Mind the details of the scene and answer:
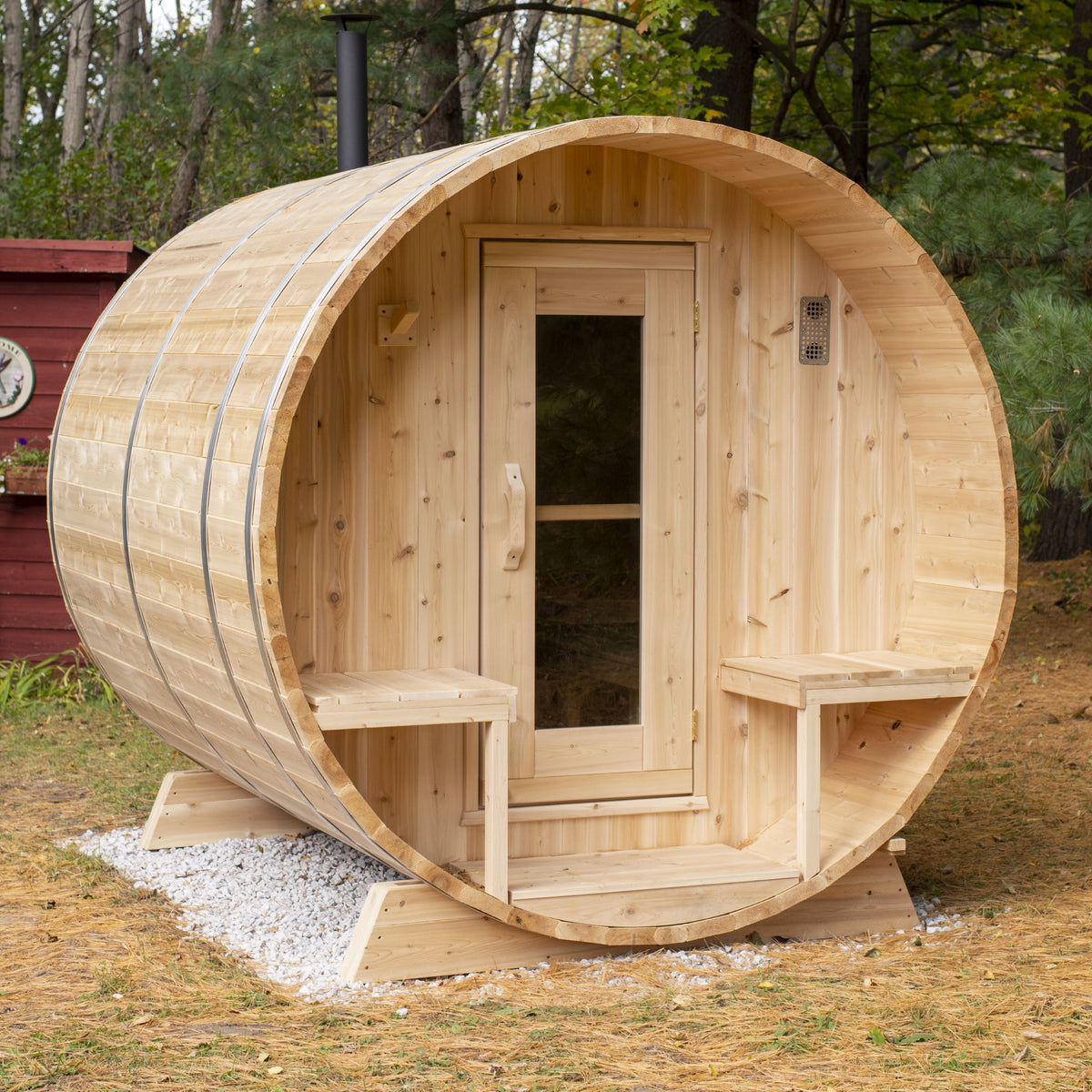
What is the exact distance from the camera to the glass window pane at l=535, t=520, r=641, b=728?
5.15 metres

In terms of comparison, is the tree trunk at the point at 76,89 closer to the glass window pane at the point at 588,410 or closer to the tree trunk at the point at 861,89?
the tree trunk at the point at 861,89

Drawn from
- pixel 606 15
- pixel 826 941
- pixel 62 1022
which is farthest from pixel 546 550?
pixel 606 15

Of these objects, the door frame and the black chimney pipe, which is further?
the black chimney pipe

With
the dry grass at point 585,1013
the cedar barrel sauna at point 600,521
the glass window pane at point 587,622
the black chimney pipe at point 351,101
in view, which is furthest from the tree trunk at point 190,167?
the dry grass at point 585,1013

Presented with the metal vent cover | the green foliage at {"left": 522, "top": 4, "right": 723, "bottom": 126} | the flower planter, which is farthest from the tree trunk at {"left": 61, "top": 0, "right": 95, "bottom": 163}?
the metal vent cover

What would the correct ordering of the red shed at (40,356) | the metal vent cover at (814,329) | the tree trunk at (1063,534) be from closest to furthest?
the metal vent cover at (814,329) → the red shed at (40,356) → the tree trunk at (1063,534)

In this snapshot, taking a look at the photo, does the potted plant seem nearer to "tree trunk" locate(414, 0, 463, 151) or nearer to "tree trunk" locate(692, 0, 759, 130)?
"tree trunk" locate(414, 0, 463, 151)

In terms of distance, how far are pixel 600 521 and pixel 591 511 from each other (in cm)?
5

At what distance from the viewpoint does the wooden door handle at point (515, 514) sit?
16.2ft

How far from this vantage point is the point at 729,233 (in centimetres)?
528

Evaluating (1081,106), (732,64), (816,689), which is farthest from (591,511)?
(732,64)

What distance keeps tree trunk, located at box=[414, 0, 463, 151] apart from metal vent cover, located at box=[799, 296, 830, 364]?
6.56 metres

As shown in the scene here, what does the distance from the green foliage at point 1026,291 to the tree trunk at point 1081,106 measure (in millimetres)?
952

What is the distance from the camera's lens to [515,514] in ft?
16.2
